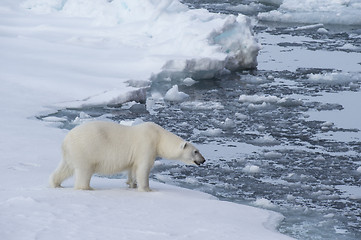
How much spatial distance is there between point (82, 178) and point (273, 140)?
3.93 m

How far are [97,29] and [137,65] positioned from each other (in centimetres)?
303

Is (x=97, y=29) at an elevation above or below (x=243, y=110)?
above

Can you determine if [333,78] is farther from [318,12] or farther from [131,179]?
[318,12]

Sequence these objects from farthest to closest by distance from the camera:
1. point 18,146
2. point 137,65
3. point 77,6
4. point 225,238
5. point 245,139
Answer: point 77,6, point 137,65, point 245,139, point 18,146, point 225,238

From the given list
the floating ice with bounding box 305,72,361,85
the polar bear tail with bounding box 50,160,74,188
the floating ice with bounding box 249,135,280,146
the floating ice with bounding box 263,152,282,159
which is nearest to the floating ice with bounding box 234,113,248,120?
the floating ice with bounding box 249,135,280,146

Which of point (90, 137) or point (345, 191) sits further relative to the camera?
point (345, 191)

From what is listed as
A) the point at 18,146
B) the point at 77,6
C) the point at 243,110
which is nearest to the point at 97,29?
the point at 77,6

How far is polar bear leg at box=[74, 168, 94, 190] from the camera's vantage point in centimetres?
582

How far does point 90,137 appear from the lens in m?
5.84

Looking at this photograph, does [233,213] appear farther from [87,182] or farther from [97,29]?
[97,29]

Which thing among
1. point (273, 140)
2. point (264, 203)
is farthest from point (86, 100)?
point (264, 203)

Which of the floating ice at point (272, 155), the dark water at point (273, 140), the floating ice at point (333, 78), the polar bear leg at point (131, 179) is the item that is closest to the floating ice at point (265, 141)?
the dark water at point (273, 140)

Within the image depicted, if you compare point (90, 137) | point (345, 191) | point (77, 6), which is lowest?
point (345, 191)

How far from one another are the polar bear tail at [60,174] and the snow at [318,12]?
47.5 feet
